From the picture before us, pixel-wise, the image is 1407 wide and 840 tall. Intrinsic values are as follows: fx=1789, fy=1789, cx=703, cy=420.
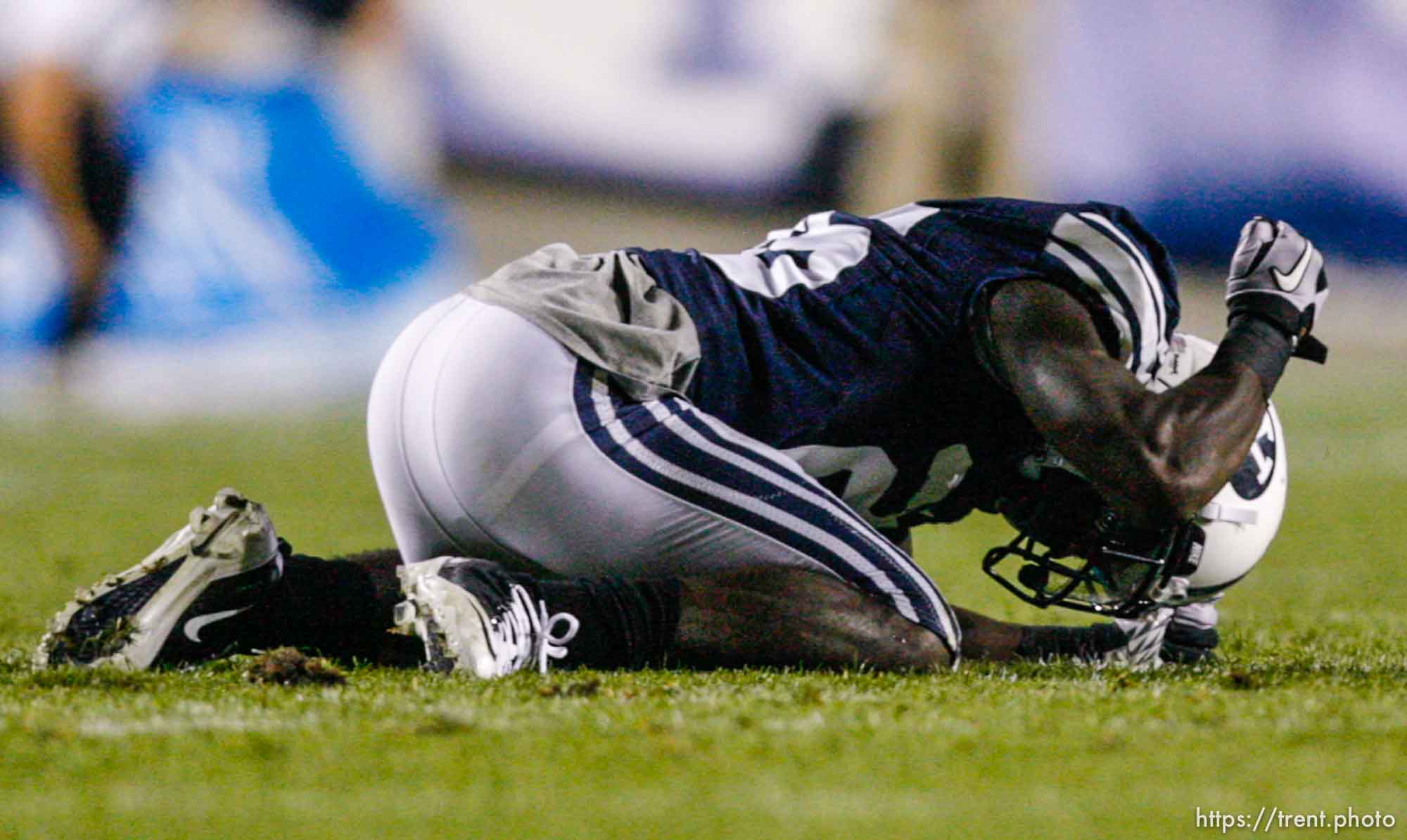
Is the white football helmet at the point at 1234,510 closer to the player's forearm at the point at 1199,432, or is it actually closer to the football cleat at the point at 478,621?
the player's forearm at the point at 1199,432

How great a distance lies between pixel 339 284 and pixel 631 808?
939cm

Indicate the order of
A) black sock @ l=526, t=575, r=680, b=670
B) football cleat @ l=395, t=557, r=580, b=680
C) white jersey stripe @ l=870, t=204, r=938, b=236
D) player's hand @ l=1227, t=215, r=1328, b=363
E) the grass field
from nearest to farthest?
the grass field → football cleat @ l=395, t=557, r=580, b=680 → black sock @ l=526, t=575, r=680, b=670 → player's hand @ l=1227, t=215, r=1328, b=363 → white jersey stripe @ l=870, t=204, r=938, b=236

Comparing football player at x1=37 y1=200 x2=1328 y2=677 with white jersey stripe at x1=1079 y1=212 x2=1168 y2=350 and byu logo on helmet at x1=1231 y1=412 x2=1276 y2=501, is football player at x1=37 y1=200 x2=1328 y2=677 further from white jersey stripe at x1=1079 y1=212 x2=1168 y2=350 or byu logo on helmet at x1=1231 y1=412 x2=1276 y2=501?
byu logo on helmet at x1=1231 y1=412 x2=1276 y2=501

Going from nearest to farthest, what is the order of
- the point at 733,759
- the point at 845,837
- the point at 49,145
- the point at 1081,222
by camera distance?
the point at 845,837
the point at 733,759
the point at 1081,222
the point at 49,145

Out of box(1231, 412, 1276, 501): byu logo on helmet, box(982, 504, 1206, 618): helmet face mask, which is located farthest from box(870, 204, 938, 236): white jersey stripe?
box(1231, 412, 1276, 501): byu logo on helmet

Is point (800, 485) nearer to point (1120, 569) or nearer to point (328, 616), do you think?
point (1120, 569)

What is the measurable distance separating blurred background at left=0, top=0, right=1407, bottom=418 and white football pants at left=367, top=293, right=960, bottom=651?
26.5 ft

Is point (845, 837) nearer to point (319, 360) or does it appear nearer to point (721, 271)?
point (721, 271)

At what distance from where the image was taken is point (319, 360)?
423 inches

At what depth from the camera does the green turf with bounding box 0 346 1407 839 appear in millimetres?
1656

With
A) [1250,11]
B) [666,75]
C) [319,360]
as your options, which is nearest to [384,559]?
[319,360]

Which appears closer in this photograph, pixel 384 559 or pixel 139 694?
pixel 139 694

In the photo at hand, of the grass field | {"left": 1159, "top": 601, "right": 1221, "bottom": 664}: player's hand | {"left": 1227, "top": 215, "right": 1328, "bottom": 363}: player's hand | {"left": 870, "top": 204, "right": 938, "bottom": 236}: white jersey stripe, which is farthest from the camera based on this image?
{"left": 1159, "top": 601, "right": 1221, "bottom": 664}: player's hand

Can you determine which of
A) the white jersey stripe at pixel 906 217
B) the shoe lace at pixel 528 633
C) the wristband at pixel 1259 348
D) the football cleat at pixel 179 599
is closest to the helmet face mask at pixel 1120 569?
the wristband at pixel 1259 348
